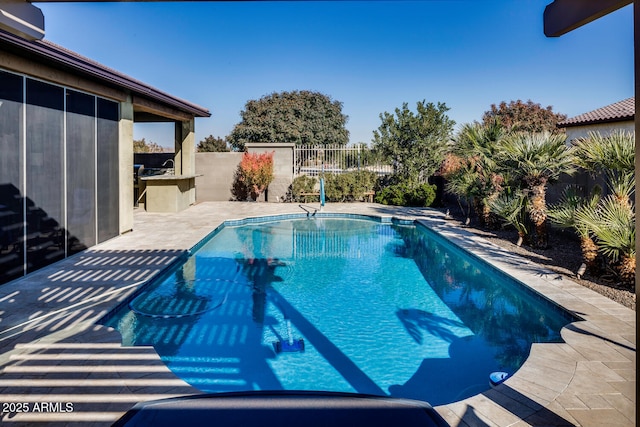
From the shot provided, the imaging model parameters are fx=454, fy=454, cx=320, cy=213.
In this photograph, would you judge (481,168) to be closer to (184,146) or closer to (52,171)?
(52,171)

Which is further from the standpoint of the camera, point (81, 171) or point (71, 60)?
point (81, 171)

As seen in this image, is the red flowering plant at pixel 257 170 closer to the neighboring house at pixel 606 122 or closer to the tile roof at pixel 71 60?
the tile roof at pixel 71 60

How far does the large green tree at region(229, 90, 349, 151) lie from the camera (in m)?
30.3

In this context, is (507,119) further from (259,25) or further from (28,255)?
(28,255)

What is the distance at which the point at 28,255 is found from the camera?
6535 millimetres

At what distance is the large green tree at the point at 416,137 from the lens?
50.5ft

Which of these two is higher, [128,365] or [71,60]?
[71,60]

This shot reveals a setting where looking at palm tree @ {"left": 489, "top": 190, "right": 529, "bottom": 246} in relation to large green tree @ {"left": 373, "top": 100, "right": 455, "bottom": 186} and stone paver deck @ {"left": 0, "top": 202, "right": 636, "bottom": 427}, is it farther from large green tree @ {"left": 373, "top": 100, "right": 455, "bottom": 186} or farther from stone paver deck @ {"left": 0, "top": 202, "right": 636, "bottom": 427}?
large green tree @ {"left": 373, "top": 100, "right": 455, "bottom": 186}

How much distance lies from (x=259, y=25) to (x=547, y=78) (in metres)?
13.2

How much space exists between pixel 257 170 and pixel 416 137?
577cm

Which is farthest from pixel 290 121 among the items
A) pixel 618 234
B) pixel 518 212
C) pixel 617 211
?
pixel 618 234

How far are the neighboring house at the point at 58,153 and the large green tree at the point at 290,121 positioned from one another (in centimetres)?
2018

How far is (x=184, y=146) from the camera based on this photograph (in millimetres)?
15633

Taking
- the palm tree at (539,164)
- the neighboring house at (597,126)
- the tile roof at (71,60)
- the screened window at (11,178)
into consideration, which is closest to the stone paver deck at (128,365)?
the screened window at (11,178)
